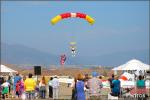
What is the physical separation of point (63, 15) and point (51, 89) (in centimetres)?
911

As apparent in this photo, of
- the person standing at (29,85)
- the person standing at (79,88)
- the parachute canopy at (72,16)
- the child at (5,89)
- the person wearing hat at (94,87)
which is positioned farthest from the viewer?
the parachute canopy at (72,16)

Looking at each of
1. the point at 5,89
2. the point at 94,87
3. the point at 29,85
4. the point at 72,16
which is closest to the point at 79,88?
the point at 94,87

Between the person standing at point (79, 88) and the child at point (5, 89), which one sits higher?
the person standing at point (79, 88)

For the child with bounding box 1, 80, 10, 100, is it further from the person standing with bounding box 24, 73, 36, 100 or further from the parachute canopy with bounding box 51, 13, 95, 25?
the parachute canopy with bounding box 51, 13, 95, 25

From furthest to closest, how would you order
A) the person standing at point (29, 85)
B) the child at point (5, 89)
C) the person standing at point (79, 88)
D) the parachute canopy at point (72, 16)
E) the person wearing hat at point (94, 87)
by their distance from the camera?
the parachute canopy at point (72, 16)
the child at point (5, 89)
the person standing at point (29, 85)
the person wearing hat at point (94, 87)
the person standing at point (79, 88)

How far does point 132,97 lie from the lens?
97.2 feet

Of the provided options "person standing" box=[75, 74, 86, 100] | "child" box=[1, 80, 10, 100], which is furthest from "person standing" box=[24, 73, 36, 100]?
"person standing" box=[75, 74, 86, 100]

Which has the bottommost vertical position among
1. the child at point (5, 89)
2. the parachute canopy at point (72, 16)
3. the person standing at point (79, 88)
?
the child at point (5, 89)

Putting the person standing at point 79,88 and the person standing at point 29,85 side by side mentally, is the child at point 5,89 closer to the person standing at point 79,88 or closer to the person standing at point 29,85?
the person standing at point 29,85

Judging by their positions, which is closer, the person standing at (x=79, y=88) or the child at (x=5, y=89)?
the person standing at (x=79, y=88)

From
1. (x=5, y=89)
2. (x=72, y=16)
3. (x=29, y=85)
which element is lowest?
(x=5, y=89)

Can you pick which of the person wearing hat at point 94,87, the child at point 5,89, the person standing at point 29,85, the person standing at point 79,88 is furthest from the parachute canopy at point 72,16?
the person standing at point 79,88

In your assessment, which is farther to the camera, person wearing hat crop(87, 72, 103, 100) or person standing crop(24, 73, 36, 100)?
person standing crop(24, 73, 36, 100)

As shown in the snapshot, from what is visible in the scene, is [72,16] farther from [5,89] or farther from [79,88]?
[79,88]
